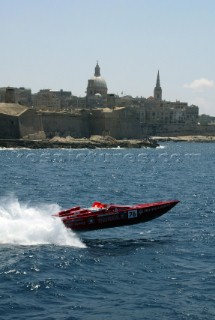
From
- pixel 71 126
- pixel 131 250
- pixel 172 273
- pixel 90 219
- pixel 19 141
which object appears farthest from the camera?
pixel 71 126

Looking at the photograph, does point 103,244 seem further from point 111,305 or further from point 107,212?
point 111,305

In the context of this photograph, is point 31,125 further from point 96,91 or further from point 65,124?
point 96,91

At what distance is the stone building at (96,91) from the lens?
183m

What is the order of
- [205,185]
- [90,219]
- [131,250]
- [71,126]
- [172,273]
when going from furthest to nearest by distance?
[71,126]
[205,185]
[90,219]
[131,250]
[172,273]

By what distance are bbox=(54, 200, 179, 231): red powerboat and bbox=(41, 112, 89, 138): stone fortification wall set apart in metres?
97.9

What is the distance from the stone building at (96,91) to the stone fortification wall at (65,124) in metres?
54.0

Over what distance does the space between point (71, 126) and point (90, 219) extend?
103848 mm

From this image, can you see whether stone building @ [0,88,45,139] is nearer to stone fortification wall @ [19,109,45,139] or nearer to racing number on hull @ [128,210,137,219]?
stone fortification wall @ [19,109,45,139]

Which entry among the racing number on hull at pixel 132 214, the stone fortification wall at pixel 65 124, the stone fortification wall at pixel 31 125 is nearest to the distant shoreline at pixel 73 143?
the stone fortification wall at pixel 31 125

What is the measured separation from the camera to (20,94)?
188 metres

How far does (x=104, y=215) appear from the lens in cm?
2150

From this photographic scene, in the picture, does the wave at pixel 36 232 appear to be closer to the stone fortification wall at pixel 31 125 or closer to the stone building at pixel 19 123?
the stone building at pixel 19 123

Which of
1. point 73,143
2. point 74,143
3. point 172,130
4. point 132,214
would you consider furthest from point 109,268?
point 172,130

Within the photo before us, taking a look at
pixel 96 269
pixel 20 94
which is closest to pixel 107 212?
pixel 96 269
